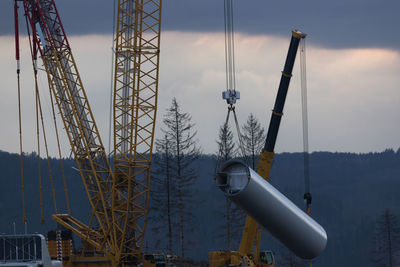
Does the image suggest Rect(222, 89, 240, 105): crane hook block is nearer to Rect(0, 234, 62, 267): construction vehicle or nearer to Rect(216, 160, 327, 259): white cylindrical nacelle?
Rect(216, 160, 327, 259): white cylindrical nacelle

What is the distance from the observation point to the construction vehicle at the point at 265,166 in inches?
2328

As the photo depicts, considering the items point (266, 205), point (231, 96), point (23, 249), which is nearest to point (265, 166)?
point (231, 96)

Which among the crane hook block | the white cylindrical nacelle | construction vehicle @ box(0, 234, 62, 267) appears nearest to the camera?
construction vehicle @ box(0, 234, 62, 267)

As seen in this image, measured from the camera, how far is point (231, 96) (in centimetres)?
5706

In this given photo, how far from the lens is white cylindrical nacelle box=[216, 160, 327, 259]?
39.2 meters

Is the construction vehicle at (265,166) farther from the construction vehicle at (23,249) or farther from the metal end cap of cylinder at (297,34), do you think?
the construction vehicle at (23,249)

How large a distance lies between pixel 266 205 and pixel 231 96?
18580 millimetres

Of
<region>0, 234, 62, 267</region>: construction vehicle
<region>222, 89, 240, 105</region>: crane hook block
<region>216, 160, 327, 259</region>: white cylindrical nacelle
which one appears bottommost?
<region>0, 234, 62, 267</region>: construction vehicle

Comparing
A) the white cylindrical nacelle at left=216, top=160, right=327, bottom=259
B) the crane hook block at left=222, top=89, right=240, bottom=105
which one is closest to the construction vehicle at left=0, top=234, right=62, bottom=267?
the white cylindrical nacelle at left=216, top=160, right=327, bottom=259

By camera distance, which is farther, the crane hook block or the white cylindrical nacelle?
the crane hook block

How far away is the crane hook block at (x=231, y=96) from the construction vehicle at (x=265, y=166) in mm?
3468

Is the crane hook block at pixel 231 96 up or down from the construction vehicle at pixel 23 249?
up

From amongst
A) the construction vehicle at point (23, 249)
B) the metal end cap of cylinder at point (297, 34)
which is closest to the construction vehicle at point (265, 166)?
the metal end cap of cylinder at point (297, 34)

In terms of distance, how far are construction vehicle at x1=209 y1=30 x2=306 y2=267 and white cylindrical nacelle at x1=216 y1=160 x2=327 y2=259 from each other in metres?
16.7
